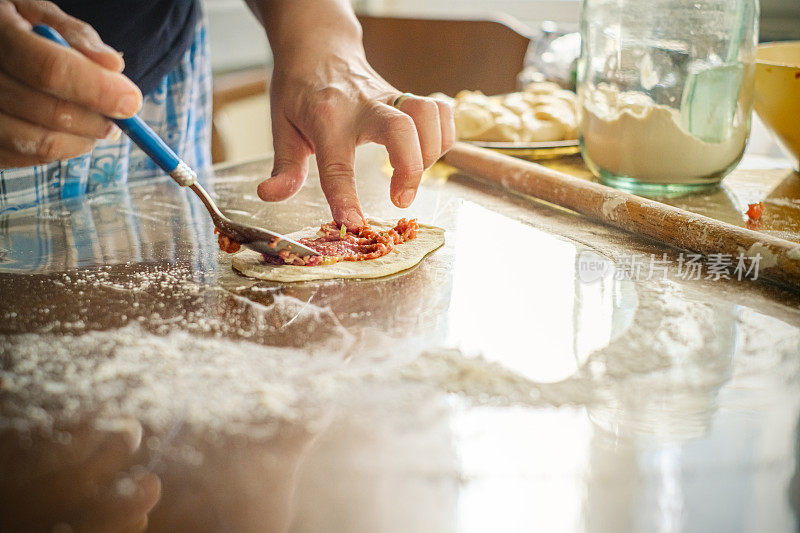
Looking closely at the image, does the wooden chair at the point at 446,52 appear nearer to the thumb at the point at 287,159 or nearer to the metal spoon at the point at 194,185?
the thumb at the point at 287,159

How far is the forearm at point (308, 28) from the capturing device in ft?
4.11

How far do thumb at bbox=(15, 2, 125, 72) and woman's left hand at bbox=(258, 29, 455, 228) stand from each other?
346 mm

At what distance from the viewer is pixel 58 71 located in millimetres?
791

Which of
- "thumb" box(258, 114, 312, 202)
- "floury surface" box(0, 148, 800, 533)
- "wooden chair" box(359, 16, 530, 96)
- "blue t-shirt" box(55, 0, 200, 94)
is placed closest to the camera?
"floury surface" box(0, 148, 800, 533)

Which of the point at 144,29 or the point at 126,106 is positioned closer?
the point at 126,106

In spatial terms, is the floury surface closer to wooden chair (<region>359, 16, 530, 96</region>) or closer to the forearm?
the forearm

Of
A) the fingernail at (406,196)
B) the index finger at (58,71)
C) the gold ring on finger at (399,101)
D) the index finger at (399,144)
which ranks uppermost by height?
the index finger at (58,71)

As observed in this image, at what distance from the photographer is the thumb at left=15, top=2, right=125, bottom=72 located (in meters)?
0.83

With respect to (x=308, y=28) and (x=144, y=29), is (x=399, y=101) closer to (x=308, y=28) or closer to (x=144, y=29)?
(x=308, y=28)

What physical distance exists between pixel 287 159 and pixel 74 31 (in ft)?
1.30

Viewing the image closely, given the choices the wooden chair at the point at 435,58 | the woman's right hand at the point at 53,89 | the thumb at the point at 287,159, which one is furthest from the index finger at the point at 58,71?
the wooden chair at the point at 435,58

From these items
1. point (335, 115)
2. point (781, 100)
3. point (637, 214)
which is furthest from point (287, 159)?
point (781, 100)

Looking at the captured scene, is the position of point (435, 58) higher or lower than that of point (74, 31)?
lower

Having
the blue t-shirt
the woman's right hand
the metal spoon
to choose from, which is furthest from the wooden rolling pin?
the woman's right hand
